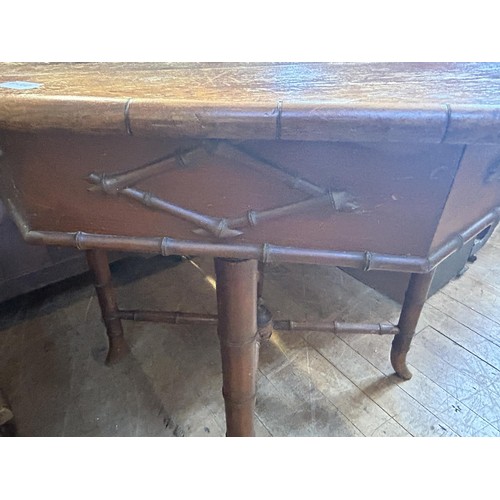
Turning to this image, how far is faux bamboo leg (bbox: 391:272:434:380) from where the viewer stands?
990mm

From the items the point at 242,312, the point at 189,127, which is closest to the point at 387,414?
the point at 242,312

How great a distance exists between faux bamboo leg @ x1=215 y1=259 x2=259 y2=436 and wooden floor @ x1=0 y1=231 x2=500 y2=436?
0.30 m

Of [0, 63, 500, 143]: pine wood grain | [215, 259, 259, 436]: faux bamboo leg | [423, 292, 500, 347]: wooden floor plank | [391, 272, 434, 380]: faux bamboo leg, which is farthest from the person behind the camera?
[423, 292, 500, 347]: wooden floor plank

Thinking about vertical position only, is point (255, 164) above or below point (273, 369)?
above

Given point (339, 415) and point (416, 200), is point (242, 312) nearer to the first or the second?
point (416, 200)

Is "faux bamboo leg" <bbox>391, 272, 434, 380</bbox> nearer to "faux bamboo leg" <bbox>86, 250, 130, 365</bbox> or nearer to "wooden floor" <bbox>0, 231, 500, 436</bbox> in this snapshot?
"wooden floor" <bbox>0, 231, 500, 436</bbox>

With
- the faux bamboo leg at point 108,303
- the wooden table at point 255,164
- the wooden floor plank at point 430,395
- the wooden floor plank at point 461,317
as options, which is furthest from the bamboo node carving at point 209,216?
the wooden floor plank at point 461,317

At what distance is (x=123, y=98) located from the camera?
445mm

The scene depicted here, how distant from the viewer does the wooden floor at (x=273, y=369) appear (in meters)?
1.04

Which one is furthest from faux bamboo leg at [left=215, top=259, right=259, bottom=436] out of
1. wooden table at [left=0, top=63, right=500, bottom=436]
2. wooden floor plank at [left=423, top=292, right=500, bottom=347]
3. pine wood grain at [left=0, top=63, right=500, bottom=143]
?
wooden floor plank at [left=423, top=292, right=500, bottom=347]

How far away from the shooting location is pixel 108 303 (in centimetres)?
111

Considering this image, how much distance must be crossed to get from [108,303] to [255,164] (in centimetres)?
81

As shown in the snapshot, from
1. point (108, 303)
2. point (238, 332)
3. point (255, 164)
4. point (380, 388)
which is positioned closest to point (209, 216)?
point (255, 164)

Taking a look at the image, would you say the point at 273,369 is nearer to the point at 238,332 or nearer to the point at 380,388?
the point at 380,388
